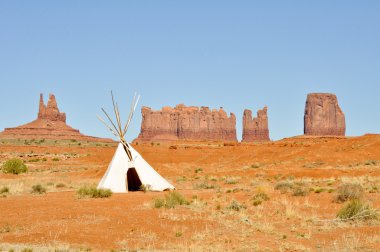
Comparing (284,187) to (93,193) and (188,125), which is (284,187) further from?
(188,125)

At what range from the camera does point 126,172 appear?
23.8 meters

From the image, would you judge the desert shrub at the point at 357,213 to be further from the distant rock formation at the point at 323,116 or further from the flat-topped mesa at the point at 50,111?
the flat-topped mesa at the point at 50,111

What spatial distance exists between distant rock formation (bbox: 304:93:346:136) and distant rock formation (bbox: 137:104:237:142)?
31019 mm

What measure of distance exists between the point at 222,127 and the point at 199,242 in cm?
12649

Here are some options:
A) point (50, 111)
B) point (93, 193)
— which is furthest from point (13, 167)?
point (50, 111)

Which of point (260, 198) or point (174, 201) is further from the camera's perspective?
point (260, 198)

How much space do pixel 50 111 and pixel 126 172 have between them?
109 metres

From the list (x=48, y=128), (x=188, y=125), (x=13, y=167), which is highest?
(x=188, y=125)

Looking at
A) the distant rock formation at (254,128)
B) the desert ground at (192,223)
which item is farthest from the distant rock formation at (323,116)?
the desert ground at (192,223)

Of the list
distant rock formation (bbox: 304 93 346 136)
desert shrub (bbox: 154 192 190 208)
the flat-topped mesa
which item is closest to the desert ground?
desert shrub (bbox: 154 192 190 208)

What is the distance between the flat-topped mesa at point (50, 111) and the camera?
128250mm

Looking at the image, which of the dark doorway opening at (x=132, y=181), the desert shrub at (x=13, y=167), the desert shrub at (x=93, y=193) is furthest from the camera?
the desert shrub at (x=13, y=167)

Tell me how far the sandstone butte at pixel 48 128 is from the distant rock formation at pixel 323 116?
154 feet

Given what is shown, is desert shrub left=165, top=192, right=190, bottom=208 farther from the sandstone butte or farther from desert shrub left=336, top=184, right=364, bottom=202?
the sandstone butte
